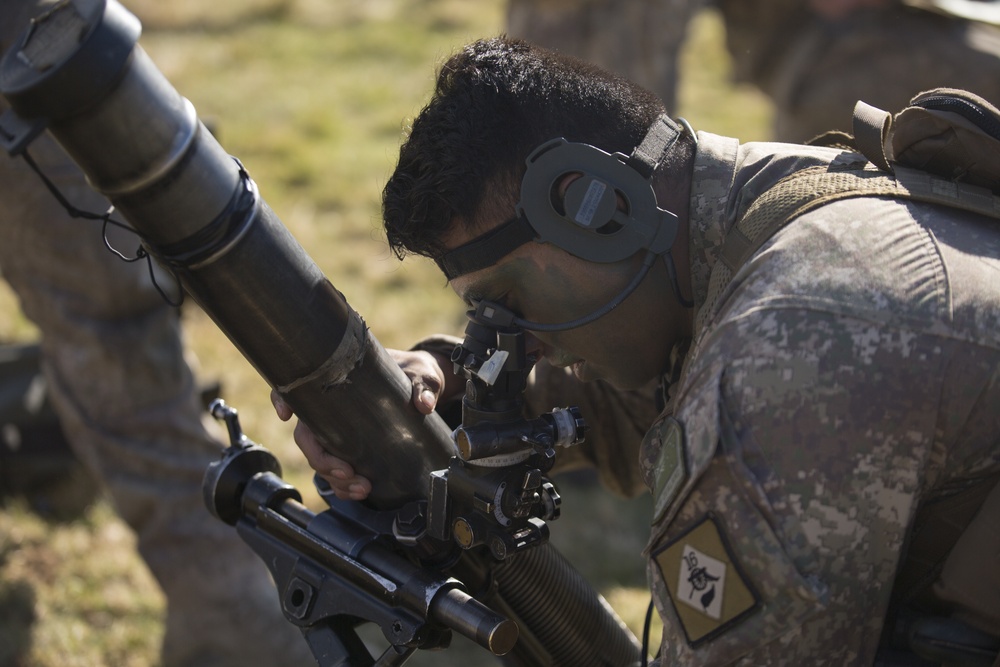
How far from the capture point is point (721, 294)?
237cm

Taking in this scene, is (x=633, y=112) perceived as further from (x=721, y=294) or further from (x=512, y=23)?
(x=512, y=23)

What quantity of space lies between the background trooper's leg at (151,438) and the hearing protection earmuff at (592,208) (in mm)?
2066

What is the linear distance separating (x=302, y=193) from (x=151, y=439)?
3930 millimetres

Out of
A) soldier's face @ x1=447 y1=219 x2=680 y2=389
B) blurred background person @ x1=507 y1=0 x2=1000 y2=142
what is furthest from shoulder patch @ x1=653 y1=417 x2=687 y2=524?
blurred background person @ x1=507 y1=0 x2=1000 y2=142

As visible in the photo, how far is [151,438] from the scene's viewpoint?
13.8 ft

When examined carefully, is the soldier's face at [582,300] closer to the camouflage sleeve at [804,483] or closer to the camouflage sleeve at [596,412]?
the camouflage sleeve at [804,483]

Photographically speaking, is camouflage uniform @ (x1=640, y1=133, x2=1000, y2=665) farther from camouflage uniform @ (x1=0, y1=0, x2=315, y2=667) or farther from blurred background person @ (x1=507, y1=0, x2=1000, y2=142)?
blurred background person @ (x1=507, y1=0, x2=1000, y2=142)

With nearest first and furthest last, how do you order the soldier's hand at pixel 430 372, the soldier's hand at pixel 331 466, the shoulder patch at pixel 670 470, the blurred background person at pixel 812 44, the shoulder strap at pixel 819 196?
the shoulder patch at pixel 670 470 → the shoulder strap at pixel 819 196 → the soldier's hand at pixel 331 466 → the soldier's hand at pixel 430 372 → the blurred background person at pixel 812 44

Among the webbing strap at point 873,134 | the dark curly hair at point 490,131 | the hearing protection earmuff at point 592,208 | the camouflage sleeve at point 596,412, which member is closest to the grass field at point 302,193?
the dark curly hair at point 490,131

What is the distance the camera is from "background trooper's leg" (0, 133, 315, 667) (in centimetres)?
406

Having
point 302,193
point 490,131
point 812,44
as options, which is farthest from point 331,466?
point 302,193

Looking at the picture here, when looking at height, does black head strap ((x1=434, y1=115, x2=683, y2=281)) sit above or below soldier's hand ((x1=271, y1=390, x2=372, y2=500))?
above

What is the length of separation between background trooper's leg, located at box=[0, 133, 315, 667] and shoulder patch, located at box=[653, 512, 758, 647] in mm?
2384

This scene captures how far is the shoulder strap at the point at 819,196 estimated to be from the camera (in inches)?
91.1
